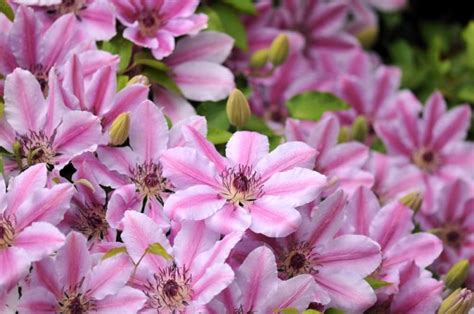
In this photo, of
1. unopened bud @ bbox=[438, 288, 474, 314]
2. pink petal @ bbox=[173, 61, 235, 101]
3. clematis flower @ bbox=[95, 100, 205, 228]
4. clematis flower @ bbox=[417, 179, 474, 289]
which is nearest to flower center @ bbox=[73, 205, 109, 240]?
clematis flower @ bbox=[95, 100, 205, 228]

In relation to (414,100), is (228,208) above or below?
above

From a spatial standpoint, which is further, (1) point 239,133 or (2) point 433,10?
(2) point 433,10

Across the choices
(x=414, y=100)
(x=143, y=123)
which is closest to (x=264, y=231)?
(x=143, y=123)

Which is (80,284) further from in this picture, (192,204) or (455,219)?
(455,219)

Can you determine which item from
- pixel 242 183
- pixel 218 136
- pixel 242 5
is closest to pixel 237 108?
pixel 218 136

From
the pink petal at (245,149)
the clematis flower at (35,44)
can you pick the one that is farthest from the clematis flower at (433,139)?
the clematis flower at (35,44)

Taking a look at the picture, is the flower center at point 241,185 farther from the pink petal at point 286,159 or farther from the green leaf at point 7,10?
the green leaf at point 7,10

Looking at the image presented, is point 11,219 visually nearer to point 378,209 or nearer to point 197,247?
point 197,247

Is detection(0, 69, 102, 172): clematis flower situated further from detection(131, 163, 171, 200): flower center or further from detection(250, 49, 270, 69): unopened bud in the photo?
detection(250, 49, 270, 69): unopened bud
